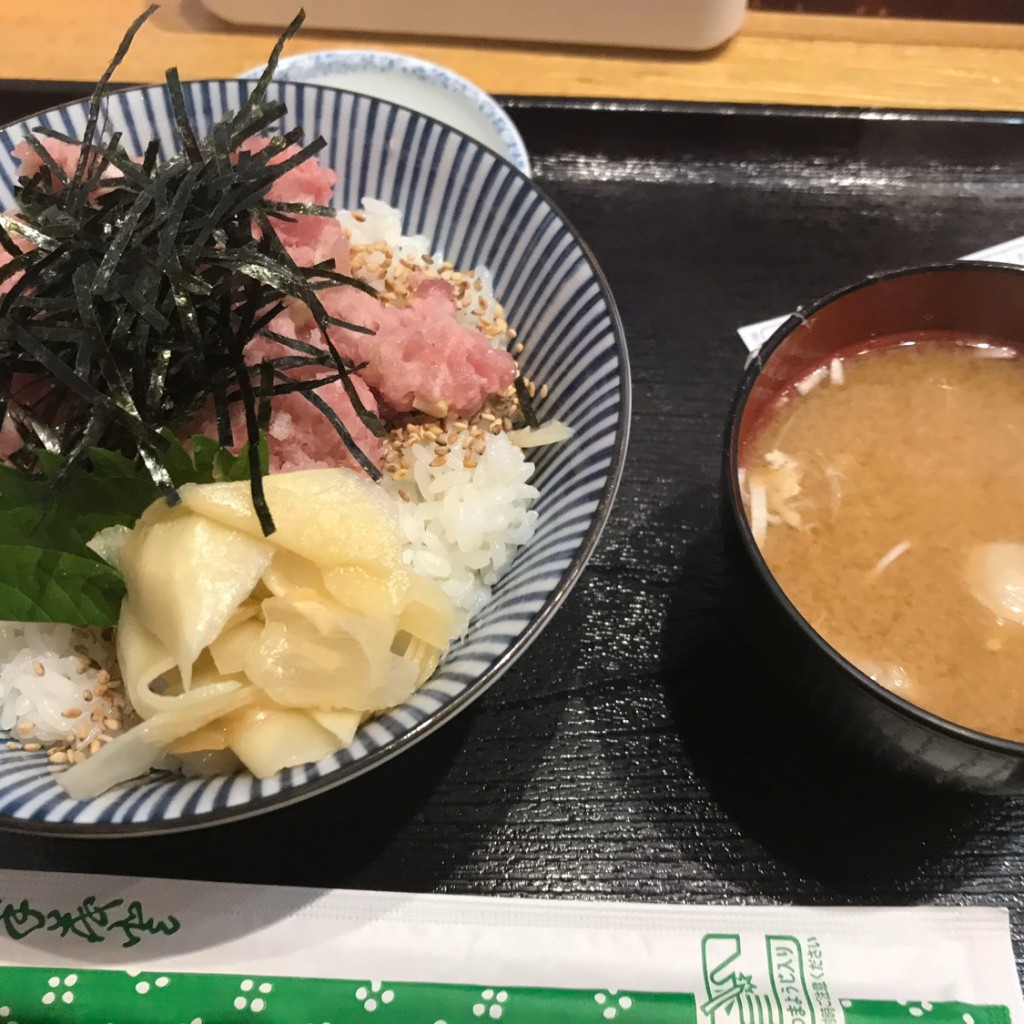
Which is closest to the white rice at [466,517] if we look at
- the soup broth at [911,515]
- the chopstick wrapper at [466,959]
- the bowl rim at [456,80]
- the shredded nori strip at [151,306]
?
the shredded nori strip at [151,306]

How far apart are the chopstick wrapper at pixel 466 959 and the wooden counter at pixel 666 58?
1.92 metres

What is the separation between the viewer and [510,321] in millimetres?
1499

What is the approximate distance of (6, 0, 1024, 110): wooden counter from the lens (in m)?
2.25

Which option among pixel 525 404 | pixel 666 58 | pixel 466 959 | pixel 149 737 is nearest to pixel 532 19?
pixel 666 58

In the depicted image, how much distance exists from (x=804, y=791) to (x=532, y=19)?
1979 millimetres

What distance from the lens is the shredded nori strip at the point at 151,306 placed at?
1.14 metres

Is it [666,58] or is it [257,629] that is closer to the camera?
[257,629]

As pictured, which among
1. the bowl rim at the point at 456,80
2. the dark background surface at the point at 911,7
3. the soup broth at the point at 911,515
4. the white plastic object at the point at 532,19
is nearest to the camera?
the soup broth at the point at 911,515

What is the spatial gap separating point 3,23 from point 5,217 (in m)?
1.52

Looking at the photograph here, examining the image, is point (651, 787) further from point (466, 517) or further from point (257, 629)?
point (257, 629)

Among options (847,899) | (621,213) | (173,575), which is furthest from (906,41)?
(173,575)

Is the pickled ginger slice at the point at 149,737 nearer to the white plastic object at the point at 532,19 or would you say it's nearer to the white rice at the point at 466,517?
the white rice at the point at 466,517

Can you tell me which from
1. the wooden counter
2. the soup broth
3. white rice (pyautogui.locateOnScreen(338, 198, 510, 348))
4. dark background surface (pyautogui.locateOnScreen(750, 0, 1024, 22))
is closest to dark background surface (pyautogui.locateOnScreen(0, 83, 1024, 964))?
the soup broth

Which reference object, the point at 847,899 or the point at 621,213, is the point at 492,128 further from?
the point at 847,899
